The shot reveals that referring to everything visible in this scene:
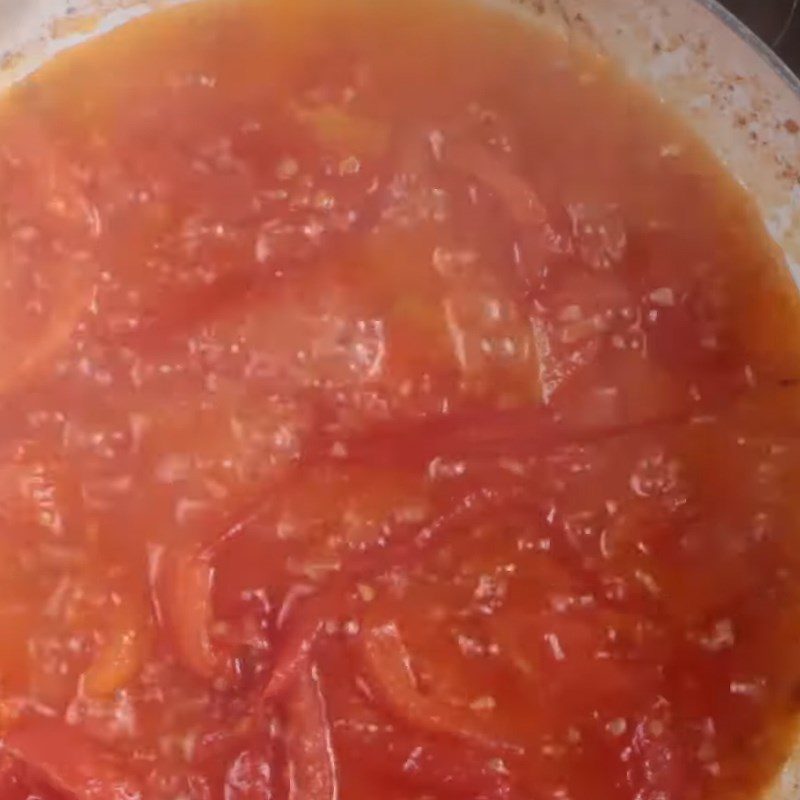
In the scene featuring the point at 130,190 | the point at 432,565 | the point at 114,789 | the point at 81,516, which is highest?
the point at 130,190

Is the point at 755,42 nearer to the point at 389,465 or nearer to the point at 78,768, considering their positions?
the point at 389,465

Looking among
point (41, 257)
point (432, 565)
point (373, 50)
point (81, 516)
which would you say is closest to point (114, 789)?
point (81, 516)

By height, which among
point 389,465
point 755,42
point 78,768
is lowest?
point 78,768

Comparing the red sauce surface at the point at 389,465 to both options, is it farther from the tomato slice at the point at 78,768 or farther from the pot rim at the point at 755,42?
the pot rim at the point at 755,42

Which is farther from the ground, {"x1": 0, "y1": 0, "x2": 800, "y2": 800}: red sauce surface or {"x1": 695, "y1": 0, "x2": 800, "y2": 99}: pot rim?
{"x1": 695, "y1": 0, "x2": 800, "y2": 99}: pot rim

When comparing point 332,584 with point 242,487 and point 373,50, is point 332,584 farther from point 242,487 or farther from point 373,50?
point 373,50

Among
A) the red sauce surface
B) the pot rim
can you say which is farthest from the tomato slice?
the pot rim

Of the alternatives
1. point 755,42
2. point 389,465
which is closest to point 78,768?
point 389,465

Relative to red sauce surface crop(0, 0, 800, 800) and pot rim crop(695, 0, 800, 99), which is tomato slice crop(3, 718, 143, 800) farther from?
pot rim crop(695, 0, 800, 99)

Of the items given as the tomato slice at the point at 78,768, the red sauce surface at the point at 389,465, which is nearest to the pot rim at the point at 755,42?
the red sauce surface at the point at 389,465
